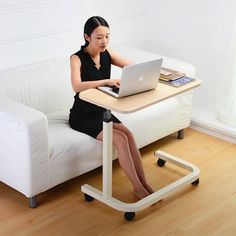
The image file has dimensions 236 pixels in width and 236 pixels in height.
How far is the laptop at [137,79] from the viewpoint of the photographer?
2965mm

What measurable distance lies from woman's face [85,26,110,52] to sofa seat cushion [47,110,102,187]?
1.80 feet

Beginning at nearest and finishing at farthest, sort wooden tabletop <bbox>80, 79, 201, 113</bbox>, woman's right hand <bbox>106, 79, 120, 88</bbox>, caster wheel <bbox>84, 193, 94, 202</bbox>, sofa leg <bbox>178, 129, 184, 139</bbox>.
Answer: wooden tabletop <bbox>80, 79, 201, 113</bbox> → woman's right hand <bbox>106, 79, 120, 88</bbox> → caster wheel <bbox>84, 193, 94, 202</bbox> → sofa leg <bbox>178, 129, 184, 139</bbox>

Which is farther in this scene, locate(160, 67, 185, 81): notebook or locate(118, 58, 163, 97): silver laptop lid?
locate(160, 67, 185, 81): notebook

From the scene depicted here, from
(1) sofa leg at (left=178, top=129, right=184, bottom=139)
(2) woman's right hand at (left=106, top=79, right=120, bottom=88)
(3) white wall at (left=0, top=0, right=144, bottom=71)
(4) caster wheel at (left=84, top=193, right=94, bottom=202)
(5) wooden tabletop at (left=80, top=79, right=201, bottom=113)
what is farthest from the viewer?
(1) sofa leg at (left=178, top=129, right=184, bottom=139)

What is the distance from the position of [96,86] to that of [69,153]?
473 millimetres

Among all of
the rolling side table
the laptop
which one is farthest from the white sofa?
the laptop

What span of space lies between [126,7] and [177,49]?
1.76ft

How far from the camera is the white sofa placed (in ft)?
10.4

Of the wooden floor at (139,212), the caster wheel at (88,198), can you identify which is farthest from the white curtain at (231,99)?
the caster wheel at (88,198)

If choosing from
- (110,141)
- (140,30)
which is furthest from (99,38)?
(140,30)

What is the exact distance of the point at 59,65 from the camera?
393cm

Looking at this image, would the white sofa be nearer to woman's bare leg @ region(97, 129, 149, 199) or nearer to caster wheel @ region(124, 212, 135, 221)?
woman's bare leg @ region(97, 129, 149, 199)

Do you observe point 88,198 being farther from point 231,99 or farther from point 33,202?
point 231,99

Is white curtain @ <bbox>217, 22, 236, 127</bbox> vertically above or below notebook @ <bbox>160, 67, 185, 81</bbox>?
below
